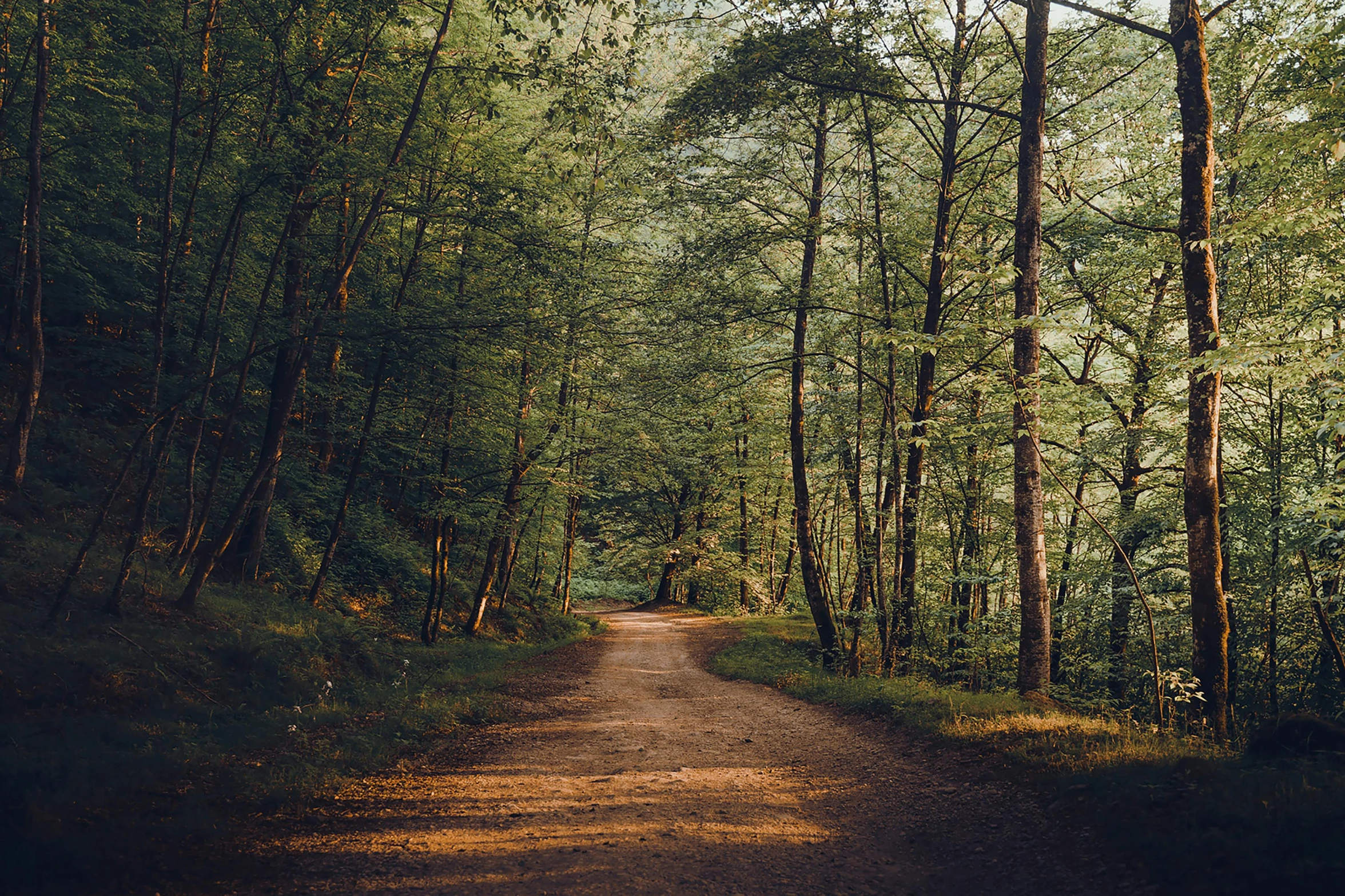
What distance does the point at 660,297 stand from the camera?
48.4 ft

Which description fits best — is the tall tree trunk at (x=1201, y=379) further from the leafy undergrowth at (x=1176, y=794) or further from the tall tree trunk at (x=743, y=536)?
the tall tree trunk at (x=743, y=536)

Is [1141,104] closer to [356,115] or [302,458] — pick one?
[356,115]

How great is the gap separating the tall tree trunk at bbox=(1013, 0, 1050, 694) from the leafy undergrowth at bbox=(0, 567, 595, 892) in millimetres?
7645

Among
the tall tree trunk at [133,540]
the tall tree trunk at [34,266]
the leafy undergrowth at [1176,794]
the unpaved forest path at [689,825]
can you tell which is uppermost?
the tall tree trunk at [34,266]

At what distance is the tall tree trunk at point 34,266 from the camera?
7844 mm

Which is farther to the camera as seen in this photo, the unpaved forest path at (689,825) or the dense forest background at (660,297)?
the dense forest background at (660,297)

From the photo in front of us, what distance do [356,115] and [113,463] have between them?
7.76 m

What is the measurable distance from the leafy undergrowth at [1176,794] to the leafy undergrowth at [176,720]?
20.4ft

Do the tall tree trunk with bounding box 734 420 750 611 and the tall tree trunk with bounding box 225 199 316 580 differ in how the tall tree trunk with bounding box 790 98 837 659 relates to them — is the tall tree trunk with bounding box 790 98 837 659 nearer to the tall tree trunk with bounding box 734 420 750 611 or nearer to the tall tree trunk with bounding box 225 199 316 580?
the tall tree trunk with bounding box 225 199 316 580

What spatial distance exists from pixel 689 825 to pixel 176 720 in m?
5.35

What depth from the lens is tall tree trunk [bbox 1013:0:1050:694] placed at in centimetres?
849

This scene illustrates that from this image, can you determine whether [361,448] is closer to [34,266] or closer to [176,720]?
[34,266]

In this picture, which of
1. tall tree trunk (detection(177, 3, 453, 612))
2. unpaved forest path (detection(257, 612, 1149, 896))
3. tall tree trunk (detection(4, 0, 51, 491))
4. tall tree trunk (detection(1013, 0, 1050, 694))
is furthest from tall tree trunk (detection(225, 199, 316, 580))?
tall tree trunk (detection(1013, 0, 1050, 694))

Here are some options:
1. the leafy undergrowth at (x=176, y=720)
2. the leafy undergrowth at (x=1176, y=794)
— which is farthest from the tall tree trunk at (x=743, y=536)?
the leafy undergrowth at (x=1176, y=794)
